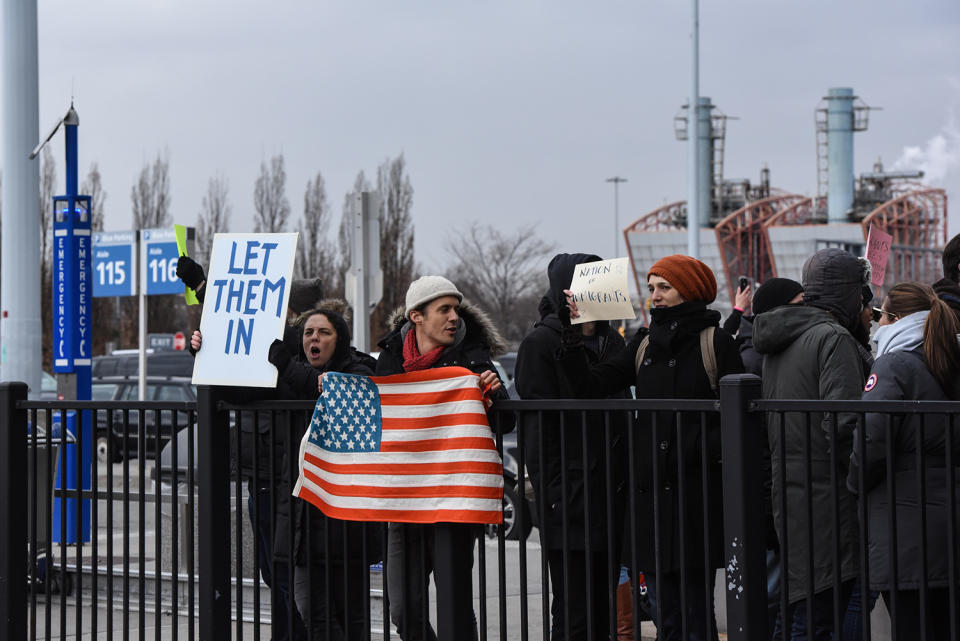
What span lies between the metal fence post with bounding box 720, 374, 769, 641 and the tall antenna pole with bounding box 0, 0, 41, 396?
7.13 meters

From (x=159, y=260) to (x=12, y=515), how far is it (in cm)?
852

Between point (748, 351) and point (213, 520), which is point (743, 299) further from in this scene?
point (213, 520)

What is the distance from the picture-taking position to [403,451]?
423 cm

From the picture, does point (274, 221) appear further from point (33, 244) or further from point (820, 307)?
point (820, 307)

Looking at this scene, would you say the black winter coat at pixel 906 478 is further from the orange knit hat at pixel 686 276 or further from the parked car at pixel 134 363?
the parked car at pixel 134 363

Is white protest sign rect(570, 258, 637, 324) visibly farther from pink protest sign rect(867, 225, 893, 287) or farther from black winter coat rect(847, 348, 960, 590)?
pink protest sign rect(867, 225, 893, 287)

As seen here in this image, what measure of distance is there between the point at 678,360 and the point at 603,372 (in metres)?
0.37

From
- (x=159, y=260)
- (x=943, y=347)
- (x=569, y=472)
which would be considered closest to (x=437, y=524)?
(x=569, y=472)

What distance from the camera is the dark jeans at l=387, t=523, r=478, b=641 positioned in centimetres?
413

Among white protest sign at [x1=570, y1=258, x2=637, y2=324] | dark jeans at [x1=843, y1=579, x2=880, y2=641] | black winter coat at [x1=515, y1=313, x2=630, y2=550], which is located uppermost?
white protest sign at [x1=570, y1=258, x2=637, y2=324]

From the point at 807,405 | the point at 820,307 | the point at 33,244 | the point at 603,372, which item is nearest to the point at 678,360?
the point at 603,372

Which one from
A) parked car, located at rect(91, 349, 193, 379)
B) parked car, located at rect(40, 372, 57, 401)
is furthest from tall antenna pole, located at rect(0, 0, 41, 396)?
parked car, located at rect(91, 349, 193, 379)

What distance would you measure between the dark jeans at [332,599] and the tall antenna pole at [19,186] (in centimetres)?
530

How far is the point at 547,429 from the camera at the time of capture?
425 centimetres
